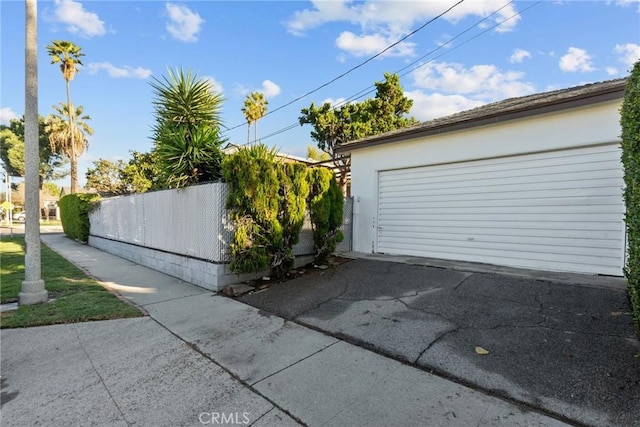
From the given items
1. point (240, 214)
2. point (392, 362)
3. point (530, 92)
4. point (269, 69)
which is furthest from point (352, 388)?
point (269, 69)

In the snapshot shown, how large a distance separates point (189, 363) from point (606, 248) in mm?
6653

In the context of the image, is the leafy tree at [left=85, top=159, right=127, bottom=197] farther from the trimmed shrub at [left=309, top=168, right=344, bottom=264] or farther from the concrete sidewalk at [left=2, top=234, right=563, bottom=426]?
the concrete sidewalk at [left=2, top=234, right=563, bottom=426]

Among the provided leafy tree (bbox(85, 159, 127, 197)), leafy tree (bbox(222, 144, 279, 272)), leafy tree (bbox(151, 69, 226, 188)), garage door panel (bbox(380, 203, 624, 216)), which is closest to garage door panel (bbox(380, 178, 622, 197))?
garage door panel (bbox(380, 203, 624, 216))

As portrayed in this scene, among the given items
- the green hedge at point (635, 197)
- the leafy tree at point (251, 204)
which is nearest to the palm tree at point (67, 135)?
the leafy tree at point (251, 204)

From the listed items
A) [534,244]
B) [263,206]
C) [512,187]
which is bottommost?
[534,244]

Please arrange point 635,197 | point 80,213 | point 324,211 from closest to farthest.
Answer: point 635,197 < point 324,211 < point 80,213

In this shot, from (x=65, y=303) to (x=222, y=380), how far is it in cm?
392

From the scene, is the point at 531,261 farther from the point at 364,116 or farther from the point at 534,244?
the point at 364,116

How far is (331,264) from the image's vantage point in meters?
7.33

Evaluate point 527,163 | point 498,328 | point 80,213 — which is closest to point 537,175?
point 527,163

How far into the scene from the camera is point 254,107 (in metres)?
30.6

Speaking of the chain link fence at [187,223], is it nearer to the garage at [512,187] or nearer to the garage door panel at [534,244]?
the garage at [512,187]

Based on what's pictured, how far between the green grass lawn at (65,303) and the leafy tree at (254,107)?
Result: 83.7 ft

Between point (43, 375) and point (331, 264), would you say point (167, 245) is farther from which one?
point (43, 375)
